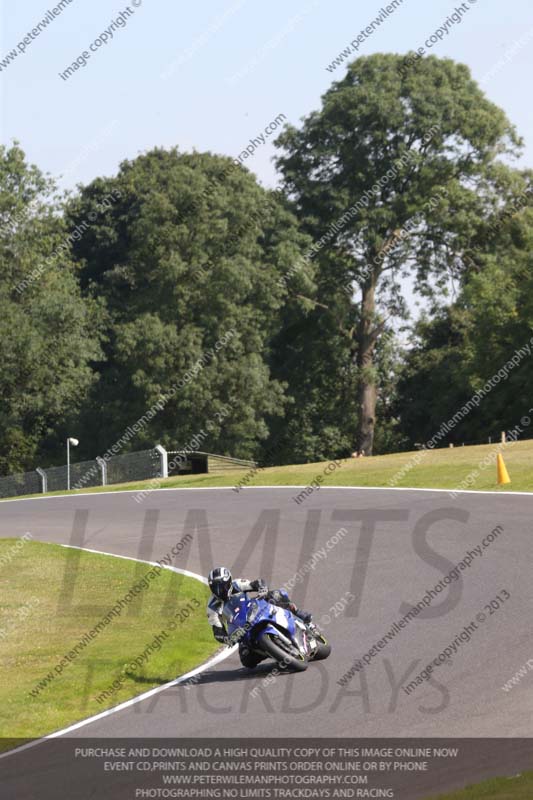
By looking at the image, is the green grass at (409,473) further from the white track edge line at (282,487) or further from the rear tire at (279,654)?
the rear tire at (279,654)

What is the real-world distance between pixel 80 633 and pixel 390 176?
144ft

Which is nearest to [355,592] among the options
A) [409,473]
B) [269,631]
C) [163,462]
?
[269,631]

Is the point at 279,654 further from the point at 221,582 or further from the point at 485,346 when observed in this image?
the point at 485,346

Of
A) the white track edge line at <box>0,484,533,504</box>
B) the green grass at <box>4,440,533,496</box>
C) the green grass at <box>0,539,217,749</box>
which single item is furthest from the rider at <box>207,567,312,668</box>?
the green grass at <box>4,440,533,496</box>

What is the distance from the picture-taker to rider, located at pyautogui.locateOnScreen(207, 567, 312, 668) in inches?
517

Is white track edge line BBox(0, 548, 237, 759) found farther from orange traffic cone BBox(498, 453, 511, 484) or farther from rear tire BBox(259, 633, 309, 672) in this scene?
orange traffic cone BBox(498, 453, 511, 484)

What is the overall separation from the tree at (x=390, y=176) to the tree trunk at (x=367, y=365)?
6cm

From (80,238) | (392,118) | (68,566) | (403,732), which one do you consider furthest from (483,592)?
(80,238)

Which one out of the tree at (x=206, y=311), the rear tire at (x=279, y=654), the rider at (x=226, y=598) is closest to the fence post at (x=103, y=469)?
the tree at (x=206, y=311)

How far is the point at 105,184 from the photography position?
69.1m

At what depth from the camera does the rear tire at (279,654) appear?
498 inches

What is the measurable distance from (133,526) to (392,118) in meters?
33.9

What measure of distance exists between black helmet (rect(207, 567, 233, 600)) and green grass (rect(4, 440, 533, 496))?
18.1 m
